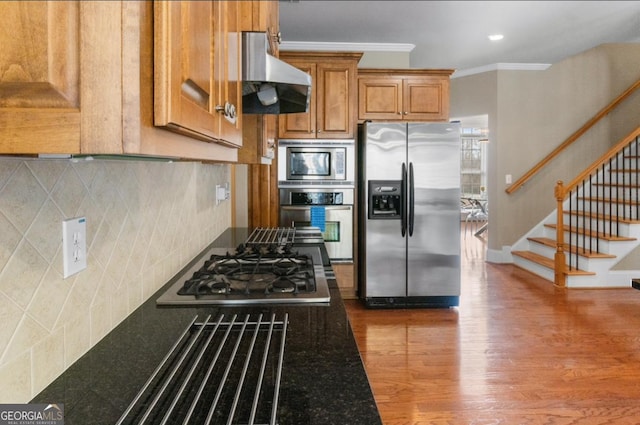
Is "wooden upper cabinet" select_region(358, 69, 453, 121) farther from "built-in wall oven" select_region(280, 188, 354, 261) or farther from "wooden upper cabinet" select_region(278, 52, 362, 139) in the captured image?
"built-in wall oven" select_region(280, 188, 354, 261)

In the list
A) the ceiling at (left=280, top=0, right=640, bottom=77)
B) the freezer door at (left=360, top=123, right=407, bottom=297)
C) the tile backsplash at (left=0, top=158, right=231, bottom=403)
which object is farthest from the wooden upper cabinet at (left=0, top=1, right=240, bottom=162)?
the freezer door at (left=360, top=123, right=407, bottom=297)

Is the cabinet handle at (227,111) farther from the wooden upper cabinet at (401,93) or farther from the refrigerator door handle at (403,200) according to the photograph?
the wooden upper cabinet at (401,93)

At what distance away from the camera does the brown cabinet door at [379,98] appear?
4.38m

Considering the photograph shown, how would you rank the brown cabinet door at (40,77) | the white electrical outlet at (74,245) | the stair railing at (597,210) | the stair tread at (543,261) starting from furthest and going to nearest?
the stair railing at (597,210), the stair tread at (543,261), the white electrical outlet at (74,245), the brown cabinet door at (40,77)

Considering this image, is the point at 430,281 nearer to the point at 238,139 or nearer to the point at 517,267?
the point at 517,267

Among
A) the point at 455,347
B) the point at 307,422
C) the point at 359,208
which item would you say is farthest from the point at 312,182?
the point at 307,422

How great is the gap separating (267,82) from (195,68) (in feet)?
2.22

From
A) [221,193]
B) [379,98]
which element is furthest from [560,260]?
[221,193]

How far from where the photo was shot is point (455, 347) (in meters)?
3.20

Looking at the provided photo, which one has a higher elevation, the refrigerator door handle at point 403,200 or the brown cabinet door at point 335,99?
the brown cabinet door at point 335,99

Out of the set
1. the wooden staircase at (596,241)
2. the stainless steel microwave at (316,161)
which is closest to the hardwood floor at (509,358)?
the wooden staircase at (596,241)

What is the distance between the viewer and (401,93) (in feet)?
14.4

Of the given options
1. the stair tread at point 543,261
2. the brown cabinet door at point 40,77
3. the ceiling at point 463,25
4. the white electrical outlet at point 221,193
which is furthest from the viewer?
the stair tread at point 543,261

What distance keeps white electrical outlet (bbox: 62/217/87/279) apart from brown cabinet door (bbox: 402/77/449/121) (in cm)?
382
